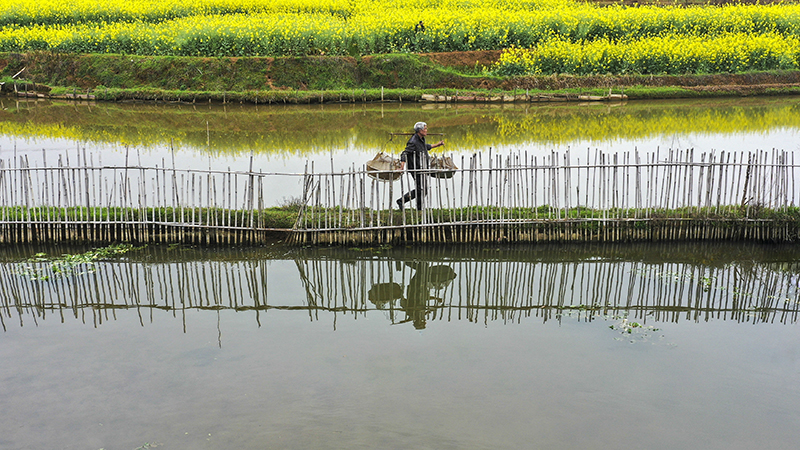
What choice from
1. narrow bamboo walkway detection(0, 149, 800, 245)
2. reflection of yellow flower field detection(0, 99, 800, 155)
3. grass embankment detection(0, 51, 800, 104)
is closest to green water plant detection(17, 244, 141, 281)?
narrow bamboo walkway detection(0, 149, 800, 245)

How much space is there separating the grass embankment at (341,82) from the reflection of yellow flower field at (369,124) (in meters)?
0.92

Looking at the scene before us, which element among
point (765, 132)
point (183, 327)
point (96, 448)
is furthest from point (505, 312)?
point (765, 132)

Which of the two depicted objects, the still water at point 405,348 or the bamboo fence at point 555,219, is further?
the bamboo fence at point 555,219

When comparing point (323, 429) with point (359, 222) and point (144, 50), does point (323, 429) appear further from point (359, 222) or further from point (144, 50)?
point (144, 50)

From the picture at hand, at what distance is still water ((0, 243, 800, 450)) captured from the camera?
5078 millimetres

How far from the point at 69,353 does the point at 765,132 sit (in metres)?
15.0

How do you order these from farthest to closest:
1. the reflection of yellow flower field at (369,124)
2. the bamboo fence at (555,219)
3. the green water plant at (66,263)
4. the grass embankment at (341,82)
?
the grass embankment at (341,82) → the reflection of yellow flower field at (369,124) → the bamboo fence at (555,219) → the green water plant at (66,263)

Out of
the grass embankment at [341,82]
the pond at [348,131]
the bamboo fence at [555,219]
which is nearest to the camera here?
the bamboo fence at [555,219]

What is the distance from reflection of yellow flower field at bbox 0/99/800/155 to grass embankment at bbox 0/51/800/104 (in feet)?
3.02

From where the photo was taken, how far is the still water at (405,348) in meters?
5.08

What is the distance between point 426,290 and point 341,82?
48.0 ft

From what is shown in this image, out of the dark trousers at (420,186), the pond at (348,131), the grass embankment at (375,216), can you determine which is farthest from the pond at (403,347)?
the pond at (348,131)

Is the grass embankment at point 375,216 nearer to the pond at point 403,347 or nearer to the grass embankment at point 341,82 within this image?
the pond at point 403,347

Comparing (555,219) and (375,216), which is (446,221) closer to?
(375,216)
